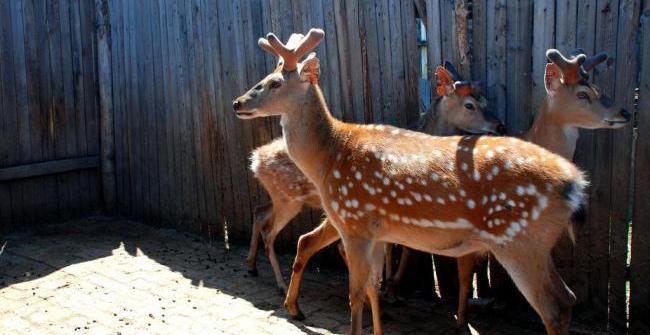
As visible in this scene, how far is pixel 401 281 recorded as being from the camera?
619 centimetres

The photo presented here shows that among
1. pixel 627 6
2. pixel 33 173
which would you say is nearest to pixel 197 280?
pixel 33 173

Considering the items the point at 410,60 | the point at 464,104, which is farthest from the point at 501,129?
the point at 410,60

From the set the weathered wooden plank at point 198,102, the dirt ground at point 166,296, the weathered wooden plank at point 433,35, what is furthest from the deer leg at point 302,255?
the weathered wooden plank at point 198,102

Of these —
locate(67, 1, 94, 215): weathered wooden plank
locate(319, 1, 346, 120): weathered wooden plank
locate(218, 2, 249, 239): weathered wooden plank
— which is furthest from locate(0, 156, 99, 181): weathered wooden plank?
locate(319, 1, 346, 120): weathered wooden plank

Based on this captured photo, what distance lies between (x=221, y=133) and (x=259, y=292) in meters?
2.17

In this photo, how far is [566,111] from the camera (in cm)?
508

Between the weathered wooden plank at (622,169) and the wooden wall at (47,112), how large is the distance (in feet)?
22.2

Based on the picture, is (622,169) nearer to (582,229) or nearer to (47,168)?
(582,229)

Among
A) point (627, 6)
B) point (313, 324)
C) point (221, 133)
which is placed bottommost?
point (313, 324)

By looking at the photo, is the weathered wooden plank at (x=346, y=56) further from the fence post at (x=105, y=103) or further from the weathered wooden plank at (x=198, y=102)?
the fence post at (x=105, y=103)

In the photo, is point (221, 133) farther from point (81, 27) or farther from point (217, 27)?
point (81, 27)

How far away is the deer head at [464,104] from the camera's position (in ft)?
18.5

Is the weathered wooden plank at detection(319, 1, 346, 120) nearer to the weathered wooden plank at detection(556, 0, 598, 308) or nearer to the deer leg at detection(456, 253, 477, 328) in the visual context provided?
the deer leg at detection(456, 253, 477, 328)

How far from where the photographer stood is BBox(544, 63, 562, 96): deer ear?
503 cm
